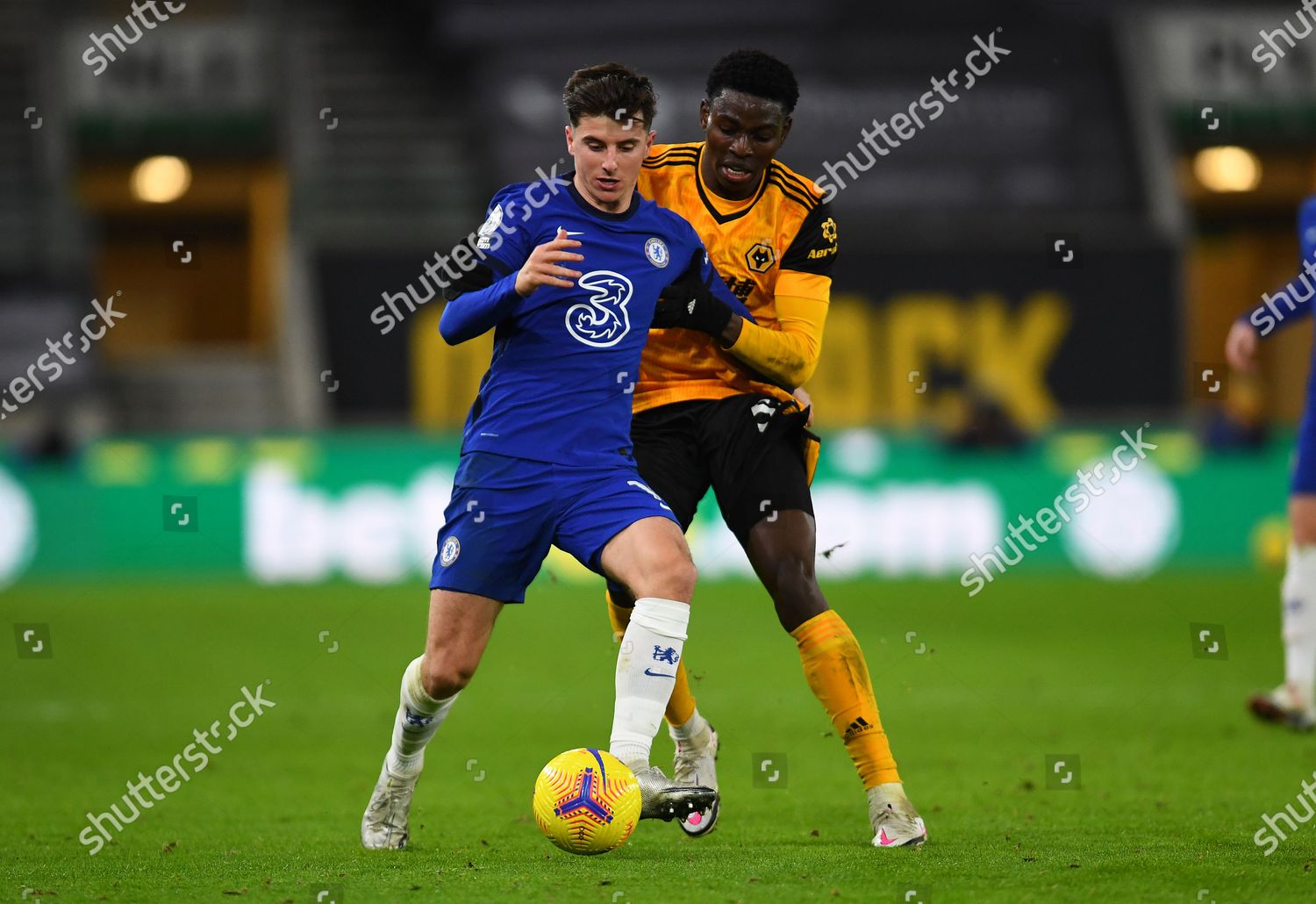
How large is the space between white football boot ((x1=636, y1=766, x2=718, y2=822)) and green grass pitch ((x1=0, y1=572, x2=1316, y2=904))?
175mm

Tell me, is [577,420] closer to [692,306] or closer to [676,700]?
[692,306]

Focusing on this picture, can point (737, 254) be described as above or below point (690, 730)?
above

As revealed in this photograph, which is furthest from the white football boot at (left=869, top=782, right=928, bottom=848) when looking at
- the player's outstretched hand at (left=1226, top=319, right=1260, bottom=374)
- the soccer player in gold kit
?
the player's outstretched hand at (left=1226, top=319, right=1260, bottom=374)

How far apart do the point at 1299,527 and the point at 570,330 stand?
458 cm

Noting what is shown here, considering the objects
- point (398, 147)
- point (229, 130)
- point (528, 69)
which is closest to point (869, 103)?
point (528, 69)

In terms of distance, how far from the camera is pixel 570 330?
5.27 metres

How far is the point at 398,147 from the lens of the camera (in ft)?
76.7

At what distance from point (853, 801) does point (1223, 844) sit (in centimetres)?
161

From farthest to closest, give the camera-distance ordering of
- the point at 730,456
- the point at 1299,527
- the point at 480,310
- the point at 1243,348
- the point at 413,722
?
the point at 1299,527 < the point at 1243,348 < the point at 730,456 < the point at 413,722 < the point at 480,310

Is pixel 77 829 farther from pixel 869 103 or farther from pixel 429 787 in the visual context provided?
pixel 869 103

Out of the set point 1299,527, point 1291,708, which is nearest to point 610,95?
point 1299,527

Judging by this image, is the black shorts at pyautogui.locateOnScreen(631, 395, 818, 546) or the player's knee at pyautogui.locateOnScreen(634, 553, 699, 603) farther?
the black shorts at pyautogui.locateOnScreen(631, 395, 818, 546)

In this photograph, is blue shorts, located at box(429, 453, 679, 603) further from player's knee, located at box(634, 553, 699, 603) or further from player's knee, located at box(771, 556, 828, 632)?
player's knee, located at box(771, 556, 828, 632)

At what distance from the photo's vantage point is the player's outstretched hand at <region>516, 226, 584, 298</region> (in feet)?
16.3
